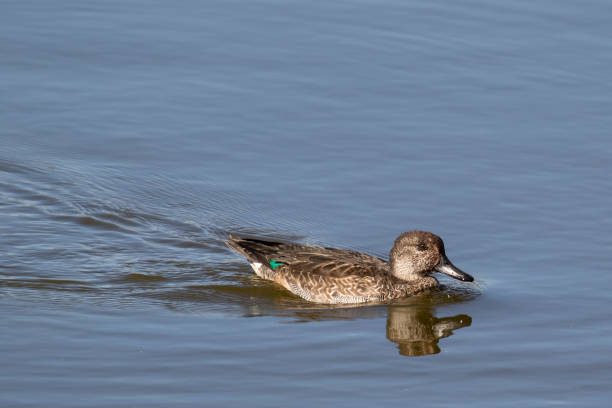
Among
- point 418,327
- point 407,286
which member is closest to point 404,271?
point 407,286

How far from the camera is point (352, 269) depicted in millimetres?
13375

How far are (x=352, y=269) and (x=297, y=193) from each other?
242 centimetres

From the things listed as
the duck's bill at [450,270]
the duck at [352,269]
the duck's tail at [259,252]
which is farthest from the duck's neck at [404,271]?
the duck's tail at [259,252]

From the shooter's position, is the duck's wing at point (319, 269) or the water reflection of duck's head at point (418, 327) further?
the duck's wing at point (319, 269)

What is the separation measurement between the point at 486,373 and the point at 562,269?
297cm

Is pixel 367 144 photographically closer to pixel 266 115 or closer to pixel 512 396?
pixel 266 115

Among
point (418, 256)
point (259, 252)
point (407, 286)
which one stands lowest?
point (407, 286)

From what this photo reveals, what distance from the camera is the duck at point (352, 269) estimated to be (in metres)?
13.4

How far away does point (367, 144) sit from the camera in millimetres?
16891

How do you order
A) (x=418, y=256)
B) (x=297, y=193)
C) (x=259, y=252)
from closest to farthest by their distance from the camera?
1. (x=418, y=256)
2. (x=259, y=252)
3. (x=297, y=193)

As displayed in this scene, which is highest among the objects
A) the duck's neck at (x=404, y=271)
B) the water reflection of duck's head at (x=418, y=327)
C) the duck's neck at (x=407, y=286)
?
the duck's neck at (x=404, y=271)

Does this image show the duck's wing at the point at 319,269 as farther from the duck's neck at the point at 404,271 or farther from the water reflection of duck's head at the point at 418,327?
the water reflection of duck's head at the point at 418,327

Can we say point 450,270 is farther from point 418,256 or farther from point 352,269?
point 352,269

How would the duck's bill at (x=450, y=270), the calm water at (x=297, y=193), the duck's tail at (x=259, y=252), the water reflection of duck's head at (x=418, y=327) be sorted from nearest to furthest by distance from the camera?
the calm water at (x=297, y=193)
the water reflection of duck's head at (x=418, y=327)
the duck's bill at (x=450, y=270)
the duck's tail at (x=259, y=252)
